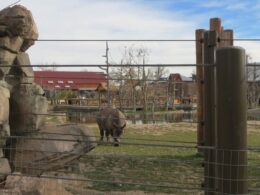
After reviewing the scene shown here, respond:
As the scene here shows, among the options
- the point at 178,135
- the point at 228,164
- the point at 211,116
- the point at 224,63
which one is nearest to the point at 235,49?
the point at 224,63

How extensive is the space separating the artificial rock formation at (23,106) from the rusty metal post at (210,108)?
3.39 meters

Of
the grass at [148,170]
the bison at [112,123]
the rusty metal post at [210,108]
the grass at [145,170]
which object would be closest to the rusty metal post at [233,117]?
the rusty metal post at [210,108]

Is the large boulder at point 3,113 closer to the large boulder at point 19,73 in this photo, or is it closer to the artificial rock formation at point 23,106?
the artificial rock formation at point 23,106

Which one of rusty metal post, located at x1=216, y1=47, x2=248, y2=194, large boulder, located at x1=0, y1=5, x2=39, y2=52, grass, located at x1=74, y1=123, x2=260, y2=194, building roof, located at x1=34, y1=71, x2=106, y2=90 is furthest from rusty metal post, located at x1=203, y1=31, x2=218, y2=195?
large boulder, located at x1=0, y1=5, x2=39, y2=52

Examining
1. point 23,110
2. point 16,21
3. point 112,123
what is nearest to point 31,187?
point 23,110

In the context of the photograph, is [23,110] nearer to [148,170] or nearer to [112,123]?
[148,170]

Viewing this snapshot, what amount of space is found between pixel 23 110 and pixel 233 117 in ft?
14.9

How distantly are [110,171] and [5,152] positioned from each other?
6.91 feet

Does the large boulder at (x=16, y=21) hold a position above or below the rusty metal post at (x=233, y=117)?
above

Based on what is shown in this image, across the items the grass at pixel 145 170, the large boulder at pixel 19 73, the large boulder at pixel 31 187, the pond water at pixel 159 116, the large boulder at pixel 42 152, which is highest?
the large boulder at pixel 19 73

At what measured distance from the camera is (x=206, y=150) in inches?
119

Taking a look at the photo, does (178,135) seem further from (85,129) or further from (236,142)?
(236,142)

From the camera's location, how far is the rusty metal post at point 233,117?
276 cm

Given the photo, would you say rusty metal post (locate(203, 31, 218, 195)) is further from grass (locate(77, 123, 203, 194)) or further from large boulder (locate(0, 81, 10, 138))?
large boulder (locate(0, 81, 10, 138))
